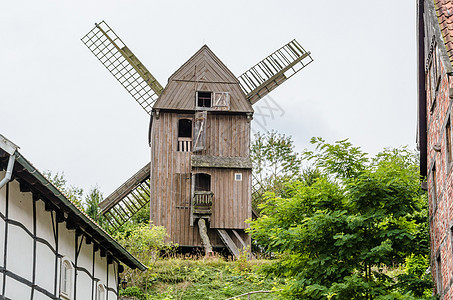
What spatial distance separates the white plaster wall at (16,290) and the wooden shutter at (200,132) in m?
26.8

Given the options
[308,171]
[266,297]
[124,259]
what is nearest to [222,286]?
[266,297]

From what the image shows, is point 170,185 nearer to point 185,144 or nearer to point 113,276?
point 185,144

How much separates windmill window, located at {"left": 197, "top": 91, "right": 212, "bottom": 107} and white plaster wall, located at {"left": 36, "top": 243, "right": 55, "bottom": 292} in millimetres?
26072

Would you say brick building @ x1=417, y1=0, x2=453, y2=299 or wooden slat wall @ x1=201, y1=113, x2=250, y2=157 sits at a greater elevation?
wooden slat wall @ x1=201, y1=113, x2=250, y2=157

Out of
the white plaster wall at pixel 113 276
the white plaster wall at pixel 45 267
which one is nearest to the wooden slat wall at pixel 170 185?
the white plaster wall at pixel 113 276

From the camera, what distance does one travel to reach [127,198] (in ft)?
153

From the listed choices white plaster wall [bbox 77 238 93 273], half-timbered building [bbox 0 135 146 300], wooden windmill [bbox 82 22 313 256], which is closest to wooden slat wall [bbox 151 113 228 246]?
wooden windmill [bbox 82 22 313 256]

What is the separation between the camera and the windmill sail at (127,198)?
45938mm

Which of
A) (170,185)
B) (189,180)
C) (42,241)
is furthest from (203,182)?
(42,241)

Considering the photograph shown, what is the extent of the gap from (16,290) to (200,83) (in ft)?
94.6

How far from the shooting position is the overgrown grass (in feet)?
113

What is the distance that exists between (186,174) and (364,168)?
67.4 feet

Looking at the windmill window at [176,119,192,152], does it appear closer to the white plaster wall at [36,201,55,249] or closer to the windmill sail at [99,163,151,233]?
the windmill sail at [99,163,151,233]

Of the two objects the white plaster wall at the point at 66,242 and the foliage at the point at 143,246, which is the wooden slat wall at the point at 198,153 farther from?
the white plaster wall at the point at 66,242
